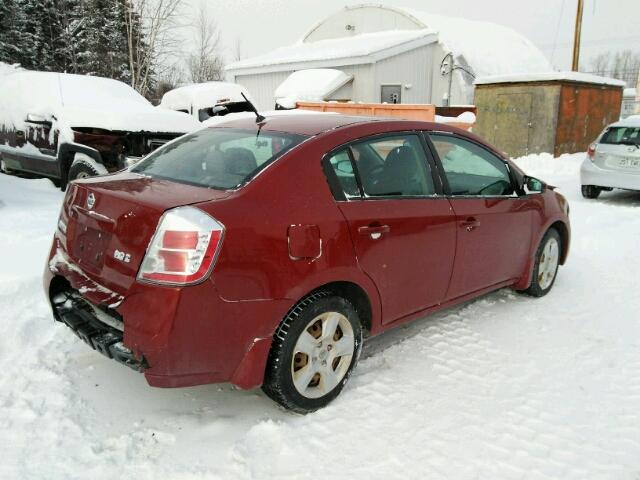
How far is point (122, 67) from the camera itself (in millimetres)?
35094

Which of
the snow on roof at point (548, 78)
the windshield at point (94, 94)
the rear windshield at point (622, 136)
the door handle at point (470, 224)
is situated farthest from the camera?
the snow on roof at point (548, 78)

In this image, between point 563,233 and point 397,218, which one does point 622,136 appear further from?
point 397,218

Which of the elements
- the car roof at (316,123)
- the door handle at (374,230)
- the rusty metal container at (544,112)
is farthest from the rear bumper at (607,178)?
the door handle at (374,230)

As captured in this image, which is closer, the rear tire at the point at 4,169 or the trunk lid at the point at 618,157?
the rear tire at the point at 4,169

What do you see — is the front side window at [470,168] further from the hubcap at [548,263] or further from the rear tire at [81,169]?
the rear tire at [81,169]

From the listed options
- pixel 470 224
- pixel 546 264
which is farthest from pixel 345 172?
pixel 546 264

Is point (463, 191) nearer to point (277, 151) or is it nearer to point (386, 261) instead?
point (386, 261)

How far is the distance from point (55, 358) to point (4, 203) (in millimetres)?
3599

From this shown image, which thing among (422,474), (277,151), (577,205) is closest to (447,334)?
(422,474)

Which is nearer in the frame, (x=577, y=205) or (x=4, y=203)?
(x=4, y=203)

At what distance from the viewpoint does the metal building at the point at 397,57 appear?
2292 cm

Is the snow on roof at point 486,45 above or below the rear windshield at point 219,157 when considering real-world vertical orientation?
above

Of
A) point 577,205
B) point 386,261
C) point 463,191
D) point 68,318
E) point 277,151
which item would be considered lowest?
point 577,205

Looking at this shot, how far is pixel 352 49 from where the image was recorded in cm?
2384
